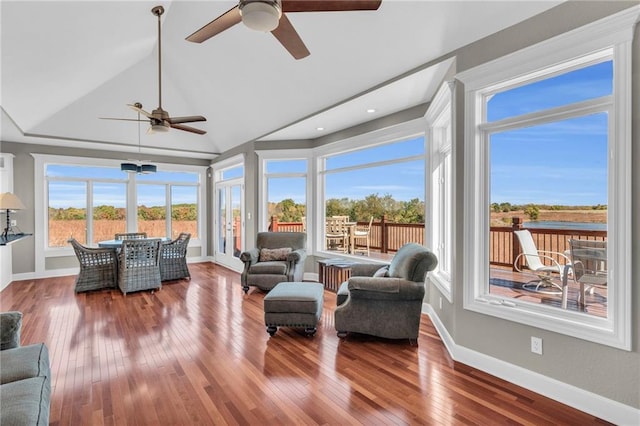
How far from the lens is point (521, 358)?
8.21 feet

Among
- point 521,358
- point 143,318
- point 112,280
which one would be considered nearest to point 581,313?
point 521,358

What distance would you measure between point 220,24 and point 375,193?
370 centimetres

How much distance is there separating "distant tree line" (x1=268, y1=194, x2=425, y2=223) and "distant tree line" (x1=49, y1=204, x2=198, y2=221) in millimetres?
2949

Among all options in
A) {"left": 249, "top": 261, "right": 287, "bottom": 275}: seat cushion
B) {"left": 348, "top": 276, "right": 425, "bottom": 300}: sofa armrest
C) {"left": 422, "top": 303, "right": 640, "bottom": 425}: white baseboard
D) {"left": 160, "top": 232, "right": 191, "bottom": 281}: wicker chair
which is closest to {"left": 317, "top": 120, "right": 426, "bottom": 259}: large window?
{"left": 249, "top": 261, "right": 287, "bottom": 275}: seat cushion

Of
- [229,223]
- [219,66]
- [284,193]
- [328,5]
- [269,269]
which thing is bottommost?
[269,269]

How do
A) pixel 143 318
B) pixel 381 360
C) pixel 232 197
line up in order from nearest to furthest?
pixel 381 360, pixel 143 318, pixel 232 197

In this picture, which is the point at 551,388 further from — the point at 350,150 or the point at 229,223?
the point at 229,223

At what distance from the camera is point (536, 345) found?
7.94 feet

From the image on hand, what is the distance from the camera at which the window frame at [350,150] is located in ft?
14.5

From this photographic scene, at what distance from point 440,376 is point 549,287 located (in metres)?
1.15

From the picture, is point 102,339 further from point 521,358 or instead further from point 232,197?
point 232,197

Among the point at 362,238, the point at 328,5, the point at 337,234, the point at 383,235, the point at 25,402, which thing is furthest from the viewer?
the point at 337,234

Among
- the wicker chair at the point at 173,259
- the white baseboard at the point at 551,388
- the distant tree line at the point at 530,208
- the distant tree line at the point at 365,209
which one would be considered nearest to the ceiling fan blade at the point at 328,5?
the distant tree line at the point at 530,208

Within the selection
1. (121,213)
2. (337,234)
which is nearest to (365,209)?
(337,234)
